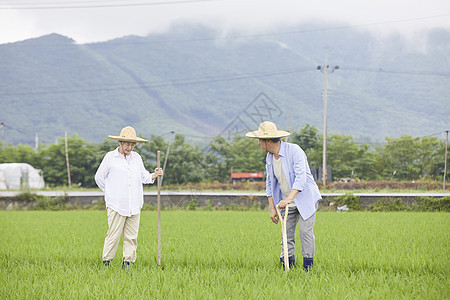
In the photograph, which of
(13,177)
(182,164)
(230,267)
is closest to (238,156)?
(182,164)

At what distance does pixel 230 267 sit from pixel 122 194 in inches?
53.5

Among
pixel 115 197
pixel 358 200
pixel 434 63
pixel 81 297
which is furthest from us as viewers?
pixel 434 63

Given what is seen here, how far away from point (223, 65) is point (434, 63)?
71.7 m

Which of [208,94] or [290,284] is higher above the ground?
[208,94]

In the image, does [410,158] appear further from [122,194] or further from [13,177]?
[122,194]

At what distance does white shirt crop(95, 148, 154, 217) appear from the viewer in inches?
208

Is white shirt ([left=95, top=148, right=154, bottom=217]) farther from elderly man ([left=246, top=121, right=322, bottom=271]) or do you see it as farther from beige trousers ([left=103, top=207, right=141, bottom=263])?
elderly man ([left=246, top=121, right=322, bottom=271])

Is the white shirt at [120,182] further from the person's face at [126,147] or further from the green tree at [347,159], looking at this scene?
the green tree at [347,159]

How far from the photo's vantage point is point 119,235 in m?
5.32

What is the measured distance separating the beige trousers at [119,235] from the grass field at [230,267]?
138 mm

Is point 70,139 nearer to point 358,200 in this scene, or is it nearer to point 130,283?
point 358,200

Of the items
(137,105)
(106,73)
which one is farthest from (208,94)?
(106,73)

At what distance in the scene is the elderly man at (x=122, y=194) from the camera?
17.3 ft

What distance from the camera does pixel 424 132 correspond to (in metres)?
68.9
